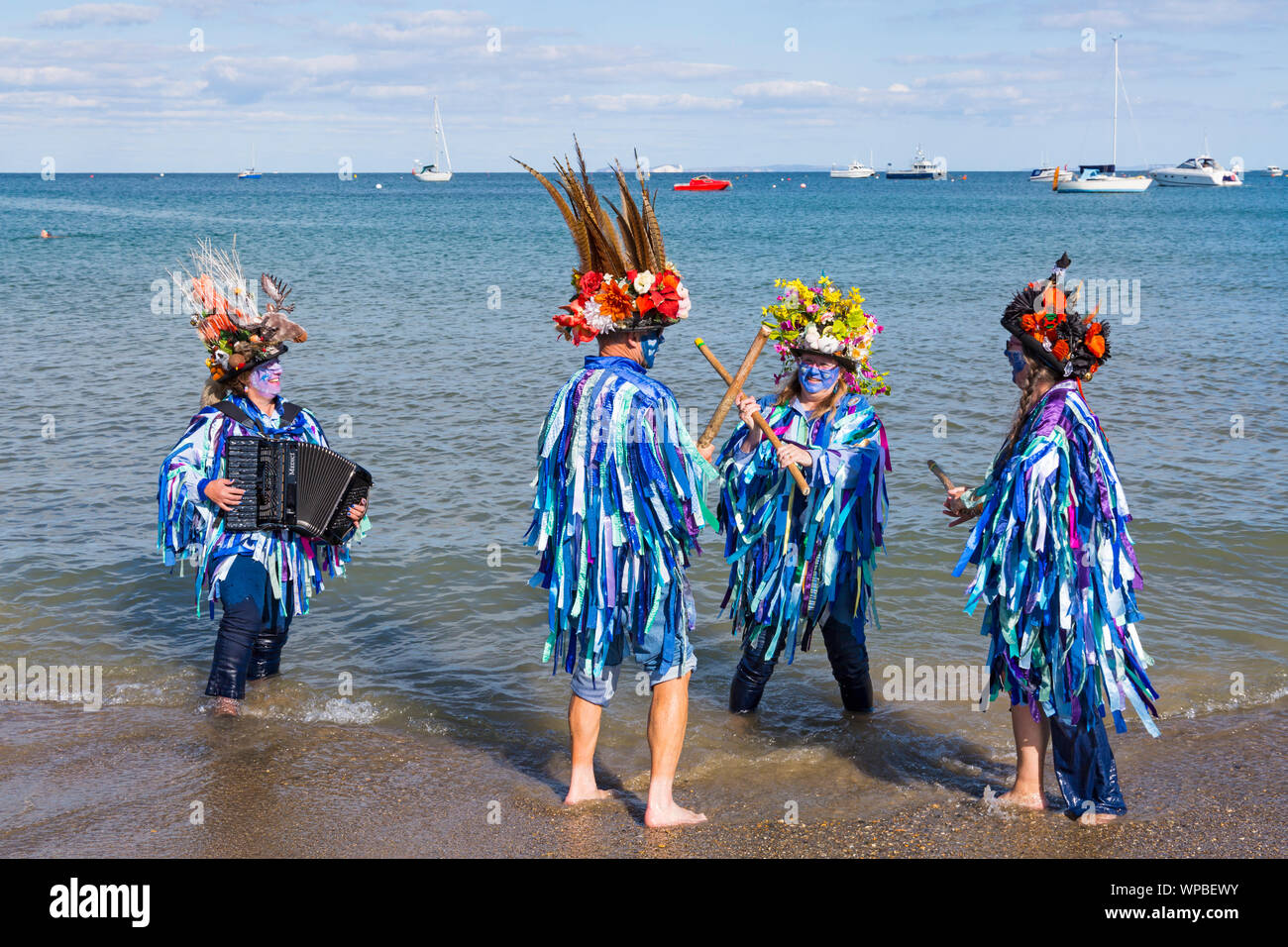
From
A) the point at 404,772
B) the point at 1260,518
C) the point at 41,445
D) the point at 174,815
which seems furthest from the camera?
the point at 41,445

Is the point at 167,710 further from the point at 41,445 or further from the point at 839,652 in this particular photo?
the point at 41,445

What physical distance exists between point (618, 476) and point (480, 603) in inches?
125

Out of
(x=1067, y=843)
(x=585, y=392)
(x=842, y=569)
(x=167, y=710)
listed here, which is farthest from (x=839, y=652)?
(x=167, y=710)

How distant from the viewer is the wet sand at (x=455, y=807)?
4160mm

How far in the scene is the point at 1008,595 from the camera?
4.21m

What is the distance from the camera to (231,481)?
5254 mm

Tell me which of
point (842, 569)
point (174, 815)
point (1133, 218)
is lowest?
point (174, 815)

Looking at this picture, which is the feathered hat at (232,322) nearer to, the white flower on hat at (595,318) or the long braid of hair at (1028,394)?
the white flower on hat at (595,318)

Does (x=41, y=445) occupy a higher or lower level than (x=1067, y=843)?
higher

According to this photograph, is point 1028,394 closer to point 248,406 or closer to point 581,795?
point 581,795

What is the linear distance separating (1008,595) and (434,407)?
30.6 feet

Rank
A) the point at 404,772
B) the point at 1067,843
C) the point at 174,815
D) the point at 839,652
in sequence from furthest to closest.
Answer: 1. the point at 839,652
2. the point at 404,772
3. the point at 174,815
4. the point at 1067,843

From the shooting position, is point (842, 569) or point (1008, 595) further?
point (842, 569)

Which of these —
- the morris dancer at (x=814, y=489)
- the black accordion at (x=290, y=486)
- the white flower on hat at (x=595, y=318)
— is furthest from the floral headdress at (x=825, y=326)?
the black accordion at (x=290, y=486)
